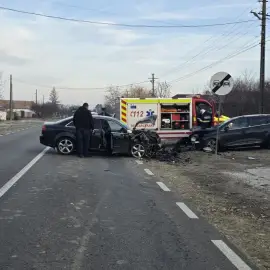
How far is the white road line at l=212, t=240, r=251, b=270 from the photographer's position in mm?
4797

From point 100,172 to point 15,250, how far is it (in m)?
6.89

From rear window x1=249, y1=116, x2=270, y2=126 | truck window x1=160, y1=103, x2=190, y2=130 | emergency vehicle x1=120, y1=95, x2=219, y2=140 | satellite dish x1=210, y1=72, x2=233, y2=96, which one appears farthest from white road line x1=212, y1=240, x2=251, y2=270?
truck window x1=160, y1=103, x2=190, y2=130

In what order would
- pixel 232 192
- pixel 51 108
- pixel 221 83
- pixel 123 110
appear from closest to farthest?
pixel 232 192 → pixel 221 83 → pixel 123 110 → pixel 51 108

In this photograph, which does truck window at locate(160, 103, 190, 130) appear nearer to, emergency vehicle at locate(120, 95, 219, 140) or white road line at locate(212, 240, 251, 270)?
emergency vehicle at locate(120, 95, 219, 140)

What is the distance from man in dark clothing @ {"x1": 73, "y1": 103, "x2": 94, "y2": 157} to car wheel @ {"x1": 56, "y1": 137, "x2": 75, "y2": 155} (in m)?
0.77

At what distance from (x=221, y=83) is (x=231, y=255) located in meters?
10.6

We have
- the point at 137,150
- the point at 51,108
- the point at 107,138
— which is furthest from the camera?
the point at 51,108

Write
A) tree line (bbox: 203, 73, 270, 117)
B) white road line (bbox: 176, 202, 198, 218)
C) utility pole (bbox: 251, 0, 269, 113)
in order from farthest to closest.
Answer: tree line (bbox: 203, 73, 270, 117), utility pole (bbox: 251, 0, 269, 113), white road line (bbox: 176, 202, 198, 218)

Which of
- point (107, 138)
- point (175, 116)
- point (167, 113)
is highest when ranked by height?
point (167, 113)

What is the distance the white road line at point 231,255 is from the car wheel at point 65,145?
36.9 feet

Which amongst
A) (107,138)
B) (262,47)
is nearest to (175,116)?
(107,138)

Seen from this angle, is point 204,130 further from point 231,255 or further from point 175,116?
point 231,255

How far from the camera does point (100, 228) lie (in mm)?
6211

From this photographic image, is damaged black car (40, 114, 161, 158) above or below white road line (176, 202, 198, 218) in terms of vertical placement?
above
